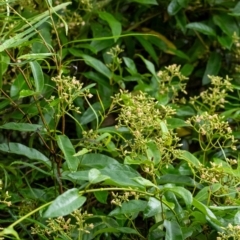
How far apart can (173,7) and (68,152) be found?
0.71 m

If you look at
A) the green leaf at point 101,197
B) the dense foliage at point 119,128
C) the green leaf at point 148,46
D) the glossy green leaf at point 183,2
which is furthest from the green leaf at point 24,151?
the glossy green leaf at point 183,2

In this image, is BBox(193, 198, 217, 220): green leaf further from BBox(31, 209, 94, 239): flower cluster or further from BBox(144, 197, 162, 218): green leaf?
BBox(31, 209, 94, 239): flower cluster

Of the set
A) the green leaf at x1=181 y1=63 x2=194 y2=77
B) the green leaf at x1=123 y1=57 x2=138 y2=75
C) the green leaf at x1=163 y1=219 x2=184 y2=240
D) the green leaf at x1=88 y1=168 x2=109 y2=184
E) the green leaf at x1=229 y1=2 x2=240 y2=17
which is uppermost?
the green leaf at x1=88 y1=168 x2=109 y2=184

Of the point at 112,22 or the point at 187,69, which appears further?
the point at 187,69

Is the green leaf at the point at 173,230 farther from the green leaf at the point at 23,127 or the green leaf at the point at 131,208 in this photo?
the green leaf at the point at 23,127

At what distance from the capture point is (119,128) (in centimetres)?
117

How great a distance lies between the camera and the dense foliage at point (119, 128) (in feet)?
3.12

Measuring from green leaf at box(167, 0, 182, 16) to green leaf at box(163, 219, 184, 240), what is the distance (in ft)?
2.60

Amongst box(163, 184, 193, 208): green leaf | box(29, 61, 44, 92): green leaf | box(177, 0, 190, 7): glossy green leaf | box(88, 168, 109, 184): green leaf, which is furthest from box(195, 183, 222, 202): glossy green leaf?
box(177, 0, 190, 7): glossy green leaf

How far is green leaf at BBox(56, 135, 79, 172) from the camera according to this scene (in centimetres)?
100

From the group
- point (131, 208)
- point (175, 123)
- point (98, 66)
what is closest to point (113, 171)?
point (131, 208)

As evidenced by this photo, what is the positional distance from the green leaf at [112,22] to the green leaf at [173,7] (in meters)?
0.18

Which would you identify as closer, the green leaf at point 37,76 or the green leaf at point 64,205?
the green leaf at point 64,205

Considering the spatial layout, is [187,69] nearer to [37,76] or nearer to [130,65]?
[130,65]
